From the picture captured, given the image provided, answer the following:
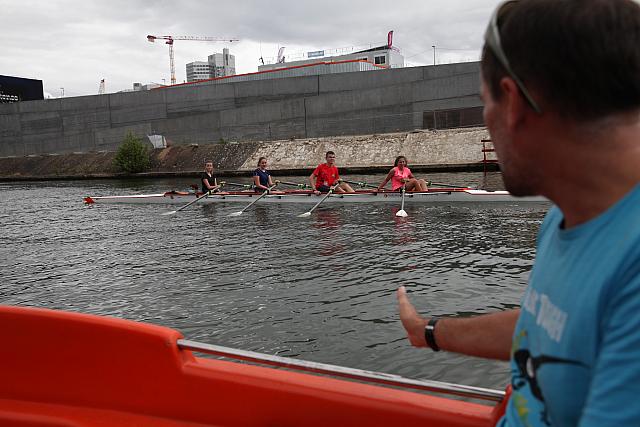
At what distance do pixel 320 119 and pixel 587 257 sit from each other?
3971cm

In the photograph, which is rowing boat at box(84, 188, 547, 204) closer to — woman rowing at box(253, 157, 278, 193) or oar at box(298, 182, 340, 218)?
oar at box(298, 182, 340, 218)

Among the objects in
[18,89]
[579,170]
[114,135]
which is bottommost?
[579,170]

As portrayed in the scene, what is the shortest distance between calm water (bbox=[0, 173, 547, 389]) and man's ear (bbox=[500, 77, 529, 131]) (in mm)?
3899

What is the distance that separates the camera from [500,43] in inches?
45.7

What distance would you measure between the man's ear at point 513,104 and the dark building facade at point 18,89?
73808mm

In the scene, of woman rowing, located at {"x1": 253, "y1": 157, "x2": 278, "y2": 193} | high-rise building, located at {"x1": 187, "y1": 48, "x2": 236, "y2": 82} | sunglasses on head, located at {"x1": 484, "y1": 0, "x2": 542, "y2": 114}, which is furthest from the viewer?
high-rise building, located at {"x1": 187, "y1": 48, "x2": 236, "y2": 82}

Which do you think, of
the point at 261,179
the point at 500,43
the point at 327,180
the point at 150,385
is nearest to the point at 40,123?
the point at 261,179

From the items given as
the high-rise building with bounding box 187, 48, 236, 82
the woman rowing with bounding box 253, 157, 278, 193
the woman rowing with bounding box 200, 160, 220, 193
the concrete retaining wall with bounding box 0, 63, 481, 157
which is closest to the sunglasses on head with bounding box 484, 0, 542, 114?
the woman rowing with bounding box 253, 157, 278, 193

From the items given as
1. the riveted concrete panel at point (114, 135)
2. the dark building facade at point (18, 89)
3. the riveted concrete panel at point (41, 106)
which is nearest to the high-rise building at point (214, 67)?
the dark building facade at point (18, 89)

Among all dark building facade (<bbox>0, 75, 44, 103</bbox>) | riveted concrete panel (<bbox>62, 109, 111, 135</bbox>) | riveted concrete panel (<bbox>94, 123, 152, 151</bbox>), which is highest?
dark building facade (<bbox>0, 75, 44, 103</bbox>)

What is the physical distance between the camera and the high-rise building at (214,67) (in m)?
130

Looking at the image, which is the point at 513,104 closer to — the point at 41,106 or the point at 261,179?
the point at 261,179

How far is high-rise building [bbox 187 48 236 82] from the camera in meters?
130

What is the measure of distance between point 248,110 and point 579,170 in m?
42.8
